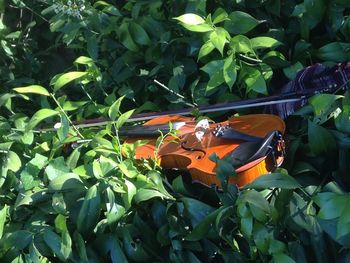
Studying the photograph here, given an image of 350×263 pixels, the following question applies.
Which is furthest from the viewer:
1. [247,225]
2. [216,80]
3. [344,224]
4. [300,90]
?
[216,80]

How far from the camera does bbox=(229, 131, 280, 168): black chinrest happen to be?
1.35m

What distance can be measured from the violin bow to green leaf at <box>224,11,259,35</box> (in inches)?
7.2

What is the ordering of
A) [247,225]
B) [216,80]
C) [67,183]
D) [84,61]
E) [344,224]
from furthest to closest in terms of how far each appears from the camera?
[84,61], [216,80], [67,183], [247,225], [344,224]

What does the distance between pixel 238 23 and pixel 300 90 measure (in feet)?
0.83

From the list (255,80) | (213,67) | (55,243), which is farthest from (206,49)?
(55,243)

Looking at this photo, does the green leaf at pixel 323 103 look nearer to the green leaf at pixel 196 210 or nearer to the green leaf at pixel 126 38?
the green leaf at pixel 196 210

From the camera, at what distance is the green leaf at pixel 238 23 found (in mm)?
1626

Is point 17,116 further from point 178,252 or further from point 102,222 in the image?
point 178,252

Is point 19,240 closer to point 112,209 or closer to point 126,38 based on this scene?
point 112,209

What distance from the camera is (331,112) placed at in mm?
1352

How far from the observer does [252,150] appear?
1.40 metres

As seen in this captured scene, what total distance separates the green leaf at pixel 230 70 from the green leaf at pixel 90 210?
1.51 feet

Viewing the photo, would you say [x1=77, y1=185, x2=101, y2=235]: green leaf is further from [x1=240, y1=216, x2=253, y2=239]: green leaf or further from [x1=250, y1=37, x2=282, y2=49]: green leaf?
[x1=250, y1=37, x2=282, y2=49]: green leaf

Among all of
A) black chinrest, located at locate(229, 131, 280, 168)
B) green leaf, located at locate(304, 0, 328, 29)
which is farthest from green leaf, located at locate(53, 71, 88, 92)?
green leaf, located at locate(304, 0, 328, 29)
